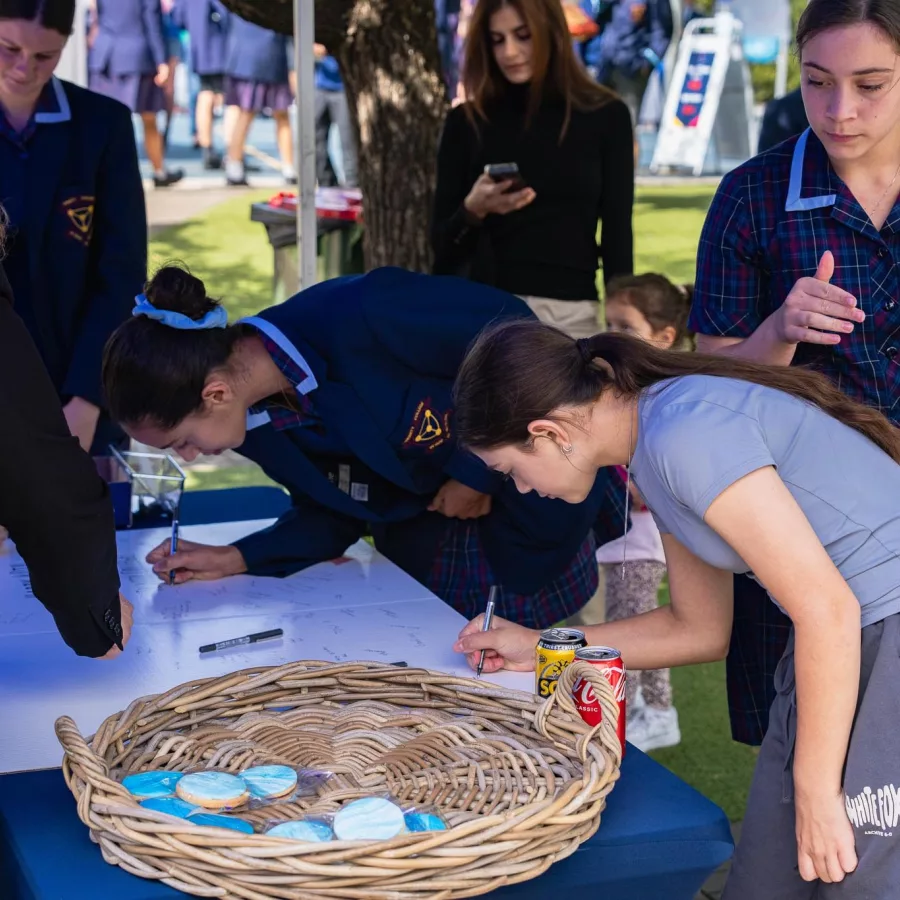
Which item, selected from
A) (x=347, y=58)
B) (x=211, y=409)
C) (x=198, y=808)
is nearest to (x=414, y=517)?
(x=211, y=409)

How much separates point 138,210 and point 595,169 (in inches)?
43.3

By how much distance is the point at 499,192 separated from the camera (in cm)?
313

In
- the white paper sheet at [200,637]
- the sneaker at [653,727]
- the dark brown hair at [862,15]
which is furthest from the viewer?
the sneaker at [653,727]

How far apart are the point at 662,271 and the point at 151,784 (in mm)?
8119

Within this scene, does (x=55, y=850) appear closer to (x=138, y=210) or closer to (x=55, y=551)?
(x=55, y=551)

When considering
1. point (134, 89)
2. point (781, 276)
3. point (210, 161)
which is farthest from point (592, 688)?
point (210, 161)

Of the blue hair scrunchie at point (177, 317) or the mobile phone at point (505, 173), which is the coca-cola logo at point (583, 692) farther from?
the mobile phone at point (505, 173)

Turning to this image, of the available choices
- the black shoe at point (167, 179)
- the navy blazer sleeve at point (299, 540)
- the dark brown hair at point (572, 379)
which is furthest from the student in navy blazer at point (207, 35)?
the dark brown hair at point (572, 379)

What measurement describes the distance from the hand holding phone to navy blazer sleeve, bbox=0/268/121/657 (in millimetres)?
1777

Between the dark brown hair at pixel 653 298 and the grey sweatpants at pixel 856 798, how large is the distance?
5.50ft

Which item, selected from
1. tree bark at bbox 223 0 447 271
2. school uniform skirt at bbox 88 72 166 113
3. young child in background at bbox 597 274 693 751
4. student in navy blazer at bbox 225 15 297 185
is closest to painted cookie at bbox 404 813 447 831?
young child in background at bbox 597 274 693 751

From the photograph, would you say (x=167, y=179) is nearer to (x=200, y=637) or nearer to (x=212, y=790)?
(x=200, y=637)

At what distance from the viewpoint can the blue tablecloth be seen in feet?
4.09

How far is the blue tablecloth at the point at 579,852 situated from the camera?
1.25 m
